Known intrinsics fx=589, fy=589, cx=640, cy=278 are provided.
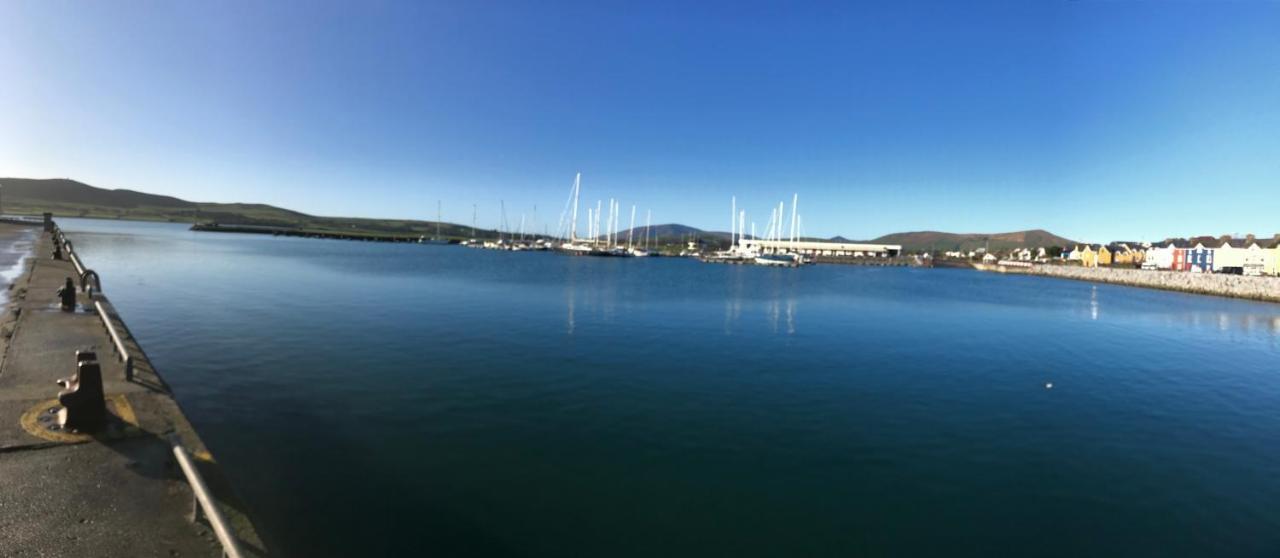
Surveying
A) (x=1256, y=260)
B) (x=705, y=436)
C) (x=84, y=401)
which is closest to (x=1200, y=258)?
(x=1256, y=260)

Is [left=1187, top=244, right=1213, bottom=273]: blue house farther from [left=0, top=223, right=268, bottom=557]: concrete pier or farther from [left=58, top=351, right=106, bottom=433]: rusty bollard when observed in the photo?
[left=58, top=351, right=106, bottom=433]: rusty bollard

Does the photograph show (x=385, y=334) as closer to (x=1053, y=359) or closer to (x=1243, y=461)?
(x=1243, y=461)

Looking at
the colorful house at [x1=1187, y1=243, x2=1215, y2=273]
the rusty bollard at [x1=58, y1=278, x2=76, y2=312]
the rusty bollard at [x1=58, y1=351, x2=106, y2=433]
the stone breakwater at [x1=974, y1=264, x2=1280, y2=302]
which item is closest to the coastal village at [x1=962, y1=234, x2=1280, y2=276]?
the colorful house at [x1=1187, y1=243, x2=1215, y2=273]

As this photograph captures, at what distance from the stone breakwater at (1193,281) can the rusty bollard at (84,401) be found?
93622mm

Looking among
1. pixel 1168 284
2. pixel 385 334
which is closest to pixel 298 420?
pixel 385 334

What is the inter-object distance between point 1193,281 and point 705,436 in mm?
97826

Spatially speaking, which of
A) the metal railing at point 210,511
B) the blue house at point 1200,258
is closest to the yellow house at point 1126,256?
the blue house at point 1200,258

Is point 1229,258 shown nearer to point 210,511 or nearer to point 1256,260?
point 1256,260

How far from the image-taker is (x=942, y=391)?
17.6m

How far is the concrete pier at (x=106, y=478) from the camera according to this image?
17.5 ft

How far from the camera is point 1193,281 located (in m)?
78.3

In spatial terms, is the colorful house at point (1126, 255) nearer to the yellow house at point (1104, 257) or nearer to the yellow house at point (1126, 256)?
the yellow house at point (1126, 256)

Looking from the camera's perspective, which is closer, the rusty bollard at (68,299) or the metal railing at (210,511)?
the metal railing at (210,511)

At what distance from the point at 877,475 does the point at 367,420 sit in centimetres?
1019
